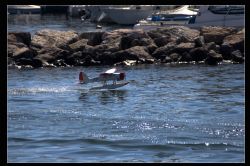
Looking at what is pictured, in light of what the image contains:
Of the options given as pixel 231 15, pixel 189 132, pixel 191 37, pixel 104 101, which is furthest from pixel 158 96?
pixel 231 15

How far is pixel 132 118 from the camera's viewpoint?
22.7 meters

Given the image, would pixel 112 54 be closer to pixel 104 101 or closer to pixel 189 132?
pixel 104 101

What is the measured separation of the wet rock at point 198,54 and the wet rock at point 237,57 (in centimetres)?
135

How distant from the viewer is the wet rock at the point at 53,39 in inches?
1553

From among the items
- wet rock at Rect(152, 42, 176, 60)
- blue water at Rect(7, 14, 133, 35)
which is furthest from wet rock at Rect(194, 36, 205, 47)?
blue water at Rect(7, 14, 133, 35)

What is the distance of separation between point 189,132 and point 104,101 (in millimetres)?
6848

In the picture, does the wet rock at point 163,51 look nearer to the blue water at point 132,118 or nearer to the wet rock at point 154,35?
the wet rock at point 154,35

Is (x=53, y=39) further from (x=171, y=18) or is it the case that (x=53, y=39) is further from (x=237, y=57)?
(x=171, y=18)

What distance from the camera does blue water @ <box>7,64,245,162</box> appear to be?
59.2 feet

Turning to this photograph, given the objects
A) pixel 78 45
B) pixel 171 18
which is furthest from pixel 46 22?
pixel 78 45

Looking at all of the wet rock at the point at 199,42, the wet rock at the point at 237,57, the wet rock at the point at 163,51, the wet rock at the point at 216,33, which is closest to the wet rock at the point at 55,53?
the wet rock at the point at 163,51

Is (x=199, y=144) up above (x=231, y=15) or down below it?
below

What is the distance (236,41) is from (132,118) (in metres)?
17.0

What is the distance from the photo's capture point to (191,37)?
40.2 metres
